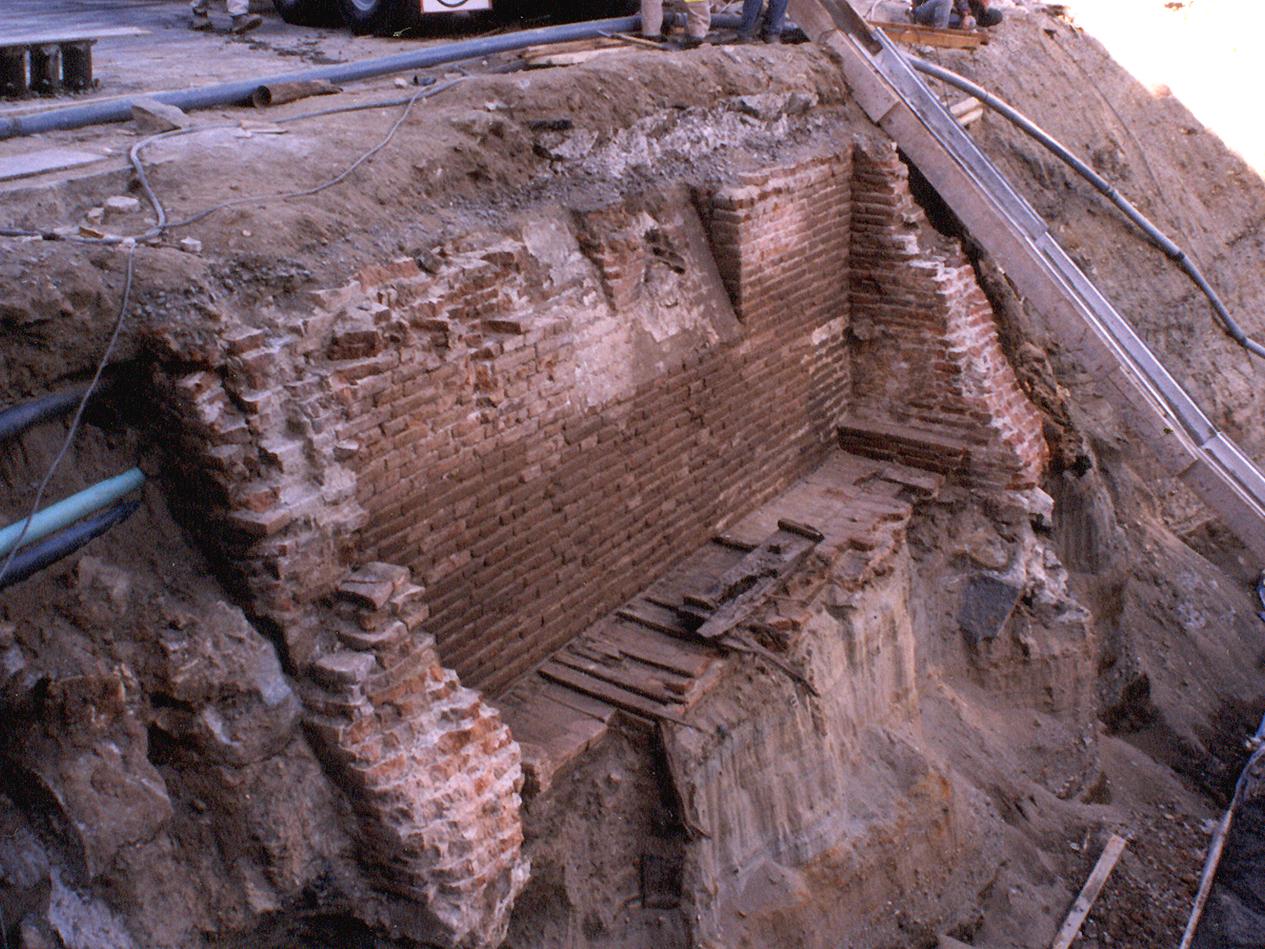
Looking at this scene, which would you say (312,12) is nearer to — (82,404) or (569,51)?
(569,51)

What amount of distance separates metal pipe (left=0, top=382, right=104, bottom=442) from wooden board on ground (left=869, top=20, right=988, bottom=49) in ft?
24.5

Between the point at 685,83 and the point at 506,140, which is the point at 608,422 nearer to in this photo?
the point at 506,140

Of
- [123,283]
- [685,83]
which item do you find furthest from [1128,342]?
[123,283]

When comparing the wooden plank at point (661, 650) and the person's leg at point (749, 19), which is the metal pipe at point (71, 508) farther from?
the person's leg at point (749, 19)

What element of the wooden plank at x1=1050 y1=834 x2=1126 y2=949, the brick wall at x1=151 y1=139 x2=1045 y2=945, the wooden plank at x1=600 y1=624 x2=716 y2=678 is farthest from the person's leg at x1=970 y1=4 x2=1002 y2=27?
the wooden plank at x1=600 y1=624 x2=716 y2=678

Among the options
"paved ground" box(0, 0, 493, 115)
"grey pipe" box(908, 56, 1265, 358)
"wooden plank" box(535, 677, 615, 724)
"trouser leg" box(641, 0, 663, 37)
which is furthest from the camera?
"grey pipe" box(908, 56, 1265, 358)

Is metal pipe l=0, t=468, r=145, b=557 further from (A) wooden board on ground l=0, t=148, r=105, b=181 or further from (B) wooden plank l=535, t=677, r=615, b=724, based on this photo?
(B) wooden plank l=535, t=677, r=615, b=724

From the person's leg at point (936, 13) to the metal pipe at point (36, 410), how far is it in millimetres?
8548

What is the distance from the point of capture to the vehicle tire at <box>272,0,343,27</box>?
1063 centimetres

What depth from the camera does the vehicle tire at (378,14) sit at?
9688 mm

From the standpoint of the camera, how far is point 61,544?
3.67 m

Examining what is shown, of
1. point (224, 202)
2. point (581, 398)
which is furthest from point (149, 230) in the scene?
point (581, 398)

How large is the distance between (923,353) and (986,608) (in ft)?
5.31

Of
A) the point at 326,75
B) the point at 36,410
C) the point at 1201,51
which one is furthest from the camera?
the point at 1201,51
